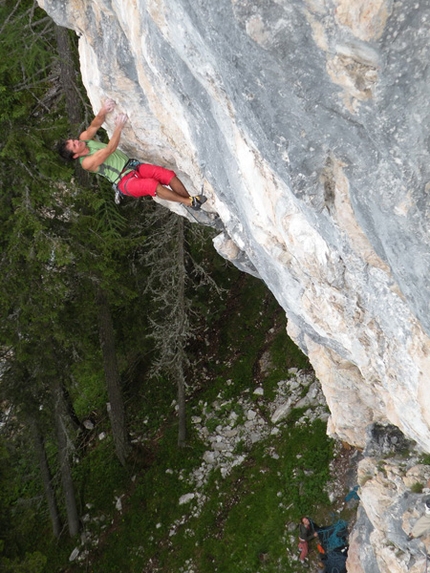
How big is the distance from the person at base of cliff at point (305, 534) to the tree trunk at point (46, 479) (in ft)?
22.6

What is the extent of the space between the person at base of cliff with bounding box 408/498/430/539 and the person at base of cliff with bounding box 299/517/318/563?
4.87 metres

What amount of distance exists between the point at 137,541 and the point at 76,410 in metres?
5.88

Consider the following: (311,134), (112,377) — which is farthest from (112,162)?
(112,377)

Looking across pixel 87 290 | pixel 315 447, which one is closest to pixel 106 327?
pixel 87 290

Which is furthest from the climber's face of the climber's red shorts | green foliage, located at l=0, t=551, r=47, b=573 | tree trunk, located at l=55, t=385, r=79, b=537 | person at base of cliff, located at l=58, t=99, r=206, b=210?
green foliage, located at l=0, t=551, r=47, b=573

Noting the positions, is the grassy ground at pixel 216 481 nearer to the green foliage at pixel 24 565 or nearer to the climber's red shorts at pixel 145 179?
the green foliage at pixel 24 565

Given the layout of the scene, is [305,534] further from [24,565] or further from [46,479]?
[46,479]

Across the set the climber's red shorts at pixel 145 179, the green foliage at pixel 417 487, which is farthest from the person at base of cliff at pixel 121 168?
the green foliage at pixel 417 487

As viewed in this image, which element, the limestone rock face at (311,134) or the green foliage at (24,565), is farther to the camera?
the green foliage at (24,565)

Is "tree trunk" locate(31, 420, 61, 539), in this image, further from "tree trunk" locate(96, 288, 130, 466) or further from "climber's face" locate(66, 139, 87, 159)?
"climber's face" locate(66, 139, 87, 159)

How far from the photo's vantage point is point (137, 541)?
1494 centimetres

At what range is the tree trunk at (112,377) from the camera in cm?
1383

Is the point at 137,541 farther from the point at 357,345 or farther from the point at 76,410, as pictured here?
the point at 357,345

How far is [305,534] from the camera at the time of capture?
11.8 meters
